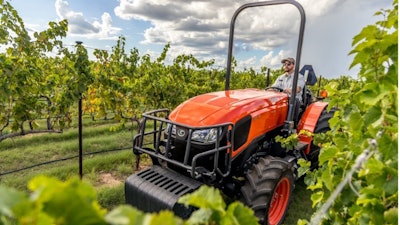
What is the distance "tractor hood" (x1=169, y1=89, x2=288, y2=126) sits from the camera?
2955 millimetres

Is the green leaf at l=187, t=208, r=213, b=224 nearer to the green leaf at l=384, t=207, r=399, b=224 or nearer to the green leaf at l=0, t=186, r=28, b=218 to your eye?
the green leaf at l=0, t=186, r=28, b=218

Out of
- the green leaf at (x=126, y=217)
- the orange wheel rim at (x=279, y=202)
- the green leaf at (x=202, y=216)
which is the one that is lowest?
the orange wheel rim at (x=279, y=202)

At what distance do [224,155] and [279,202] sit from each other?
100cm

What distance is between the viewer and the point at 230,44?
3.99 m

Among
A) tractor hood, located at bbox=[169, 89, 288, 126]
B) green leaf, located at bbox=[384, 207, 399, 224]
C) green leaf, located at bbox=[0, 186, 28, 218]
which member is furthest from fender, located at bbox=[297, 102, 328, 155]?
green leaf, located at bbox=[0, 186, 28, 218]

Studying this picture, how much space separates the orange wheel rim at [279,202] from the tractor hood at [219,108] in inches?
36.6

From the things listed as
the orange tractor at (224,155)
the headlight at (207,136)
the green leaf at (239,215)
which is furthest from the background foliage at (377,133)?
the headlight at (207,136)

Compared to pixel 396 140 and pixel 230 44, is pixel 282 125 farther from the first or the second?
pixel 396 140

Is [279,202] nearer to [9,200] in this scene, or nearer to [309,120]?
[309,120]

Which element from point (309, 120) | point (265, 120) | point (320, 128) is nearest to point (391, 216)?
point (265, 120)

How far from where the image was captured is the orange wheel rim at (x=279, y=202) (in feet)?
11.0

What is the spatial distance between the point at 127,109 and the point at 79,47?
1.82 m

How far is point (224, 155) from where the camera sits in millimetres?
2984

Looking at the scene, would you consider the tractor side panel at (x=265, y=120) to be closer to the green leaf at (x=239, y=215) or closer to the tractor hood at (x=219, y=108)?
the tractor hood at (x=219, y=108)
